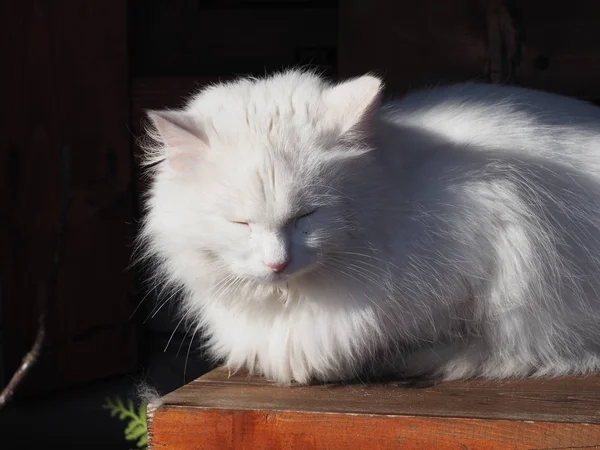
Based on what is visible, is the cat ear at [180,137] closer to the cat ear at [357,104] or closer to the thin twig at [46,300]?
the cat ear at [357,104]

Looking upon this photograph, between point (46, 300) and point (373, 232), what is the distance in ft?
4.02

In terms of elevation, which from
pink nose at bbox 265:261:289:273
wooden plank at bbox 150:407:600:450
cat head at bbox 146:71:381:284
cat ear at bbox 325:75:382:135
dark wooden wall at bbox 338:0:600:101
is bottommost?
wooden plank at bbox 150:407:600:450

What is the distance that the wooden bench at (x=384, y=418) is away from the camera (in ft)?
4.26

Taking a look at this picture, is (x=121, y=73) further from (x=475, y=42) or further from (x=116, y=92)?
(x=475, y=42)

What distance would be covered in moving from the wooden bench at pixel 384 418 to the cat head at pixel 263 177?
228mm

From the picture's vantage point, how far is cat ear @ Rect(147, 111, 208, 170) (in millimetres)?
1455

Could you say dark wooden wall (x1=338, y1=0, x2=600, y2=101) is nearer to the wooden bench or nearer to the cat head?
the cat head

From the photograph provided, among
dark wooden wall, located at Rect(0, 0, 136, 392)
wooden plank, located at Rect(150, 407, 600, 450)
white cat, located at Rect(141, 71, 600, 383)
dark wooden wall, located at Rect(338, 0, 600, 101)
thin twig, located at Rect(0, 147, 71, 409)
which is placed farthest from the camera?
dark wooden wall, located at Rect(0, 0, 136, 392)

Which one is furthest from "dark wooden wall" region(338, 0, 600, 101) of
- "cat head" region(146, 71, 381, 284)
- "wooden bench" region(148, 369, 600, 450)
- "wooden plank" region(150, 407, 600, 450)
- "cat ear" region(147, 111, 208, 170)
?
"wooden plank" region(150, 407, 600, 450)

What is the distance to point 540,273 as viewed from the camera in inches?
61.3

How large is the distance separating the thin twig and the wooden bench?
Result: 0.87 meters

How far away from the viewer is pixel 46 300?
7.72 feet

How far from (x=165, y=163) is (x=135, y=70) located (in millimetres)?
1144

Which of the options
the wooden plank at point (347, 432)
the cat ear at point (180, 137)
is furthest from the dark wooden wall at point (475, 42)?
the wooden plank at point (347, 432)
